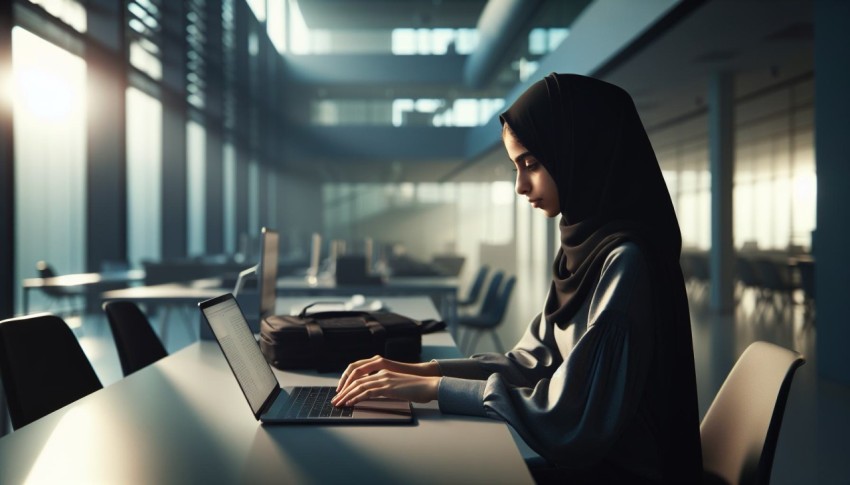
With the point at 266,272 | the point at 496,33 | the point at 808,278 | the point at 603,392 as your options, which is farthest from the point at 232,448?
the point at 496,33

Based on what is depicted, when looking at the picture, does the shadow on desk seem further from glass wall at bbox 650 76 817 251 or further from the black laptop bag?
glass wall at bbox 650 76 817 251

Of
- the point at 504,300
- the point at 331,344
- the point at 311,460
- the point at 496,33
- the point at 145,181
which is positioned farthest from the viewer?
the point at 496,33

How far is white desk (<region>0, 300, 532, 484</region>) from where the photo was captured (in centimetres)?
108

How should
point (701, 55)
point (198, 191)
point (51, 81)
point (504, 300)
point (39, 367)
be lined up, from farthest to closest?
point (198, 191), point (701, 55), point (51, 81), point (504, 300), point (39, 367)

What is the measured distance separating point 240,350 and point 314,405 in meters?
0.22

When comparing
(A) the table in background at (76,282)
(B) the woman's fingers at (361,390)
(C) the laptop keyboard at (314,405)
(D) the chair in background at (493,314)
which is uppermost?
(B) the woman's fingers at (361,390)

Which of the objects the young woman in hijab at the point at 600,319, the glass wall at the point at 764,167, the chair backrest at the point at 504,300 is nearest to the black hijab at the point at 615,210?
the young woman in hijab at the point at 600,319

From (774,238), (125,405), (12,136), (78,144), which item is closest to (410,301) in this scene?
(125,405)

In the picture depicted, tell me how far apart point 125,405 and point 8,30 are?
449 centimetres

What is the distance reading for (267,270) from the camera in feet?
8.91

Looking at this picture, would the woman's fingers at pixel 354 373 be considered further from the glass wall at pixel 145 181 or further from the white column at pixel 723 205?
the white column at pixel 723 205

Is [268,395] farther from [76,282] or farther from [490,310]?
[76,282]

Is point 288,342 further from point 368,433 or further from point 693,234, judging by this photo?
point 693,234

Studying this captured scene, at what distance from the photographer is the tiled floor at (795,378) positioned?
3.16m
